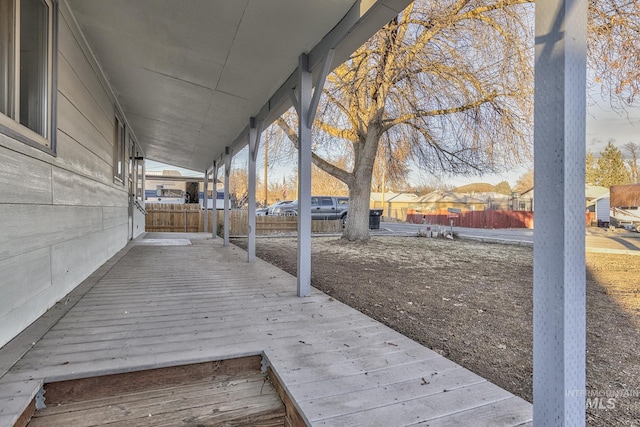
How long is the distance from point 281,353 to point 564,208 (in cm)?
154

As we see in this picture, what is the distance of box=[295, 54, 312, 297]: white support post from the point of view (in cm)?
316

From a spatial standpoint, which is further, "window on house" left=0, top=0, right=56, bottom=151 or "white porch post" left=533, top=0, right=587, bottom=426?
"window on house" left=0, top=0, right=56, bottom=151

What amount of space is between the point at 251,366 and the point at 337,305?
46.5 inches

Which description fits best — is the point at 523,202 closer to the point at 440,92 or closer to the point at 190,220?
the point at 440,92

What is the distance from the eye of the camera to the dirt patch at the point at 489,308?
6.41 ft

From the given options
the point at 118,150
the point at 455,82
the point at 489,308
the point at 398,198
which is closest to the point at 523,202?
the point at 398,198

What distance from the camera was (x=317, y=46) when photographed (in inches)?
116

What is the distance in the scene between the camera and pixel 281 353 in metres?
1.89

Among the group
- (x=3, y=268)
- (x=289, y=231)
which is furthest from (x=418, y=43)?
(x=289, y=231)

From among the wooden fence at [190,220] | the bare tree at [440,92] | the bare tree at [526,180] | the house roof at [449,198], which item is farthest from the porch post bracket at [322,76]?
the house roof at [449,198]

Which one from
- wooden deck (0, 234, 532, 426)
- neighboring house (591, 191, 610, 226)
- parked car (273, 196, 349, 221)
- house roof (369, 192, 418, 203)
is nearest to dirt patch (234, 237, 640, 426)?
wooden deck (0, 234, 532, 426)

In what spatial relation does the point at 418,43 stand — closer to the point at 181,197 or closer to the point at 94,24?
the point at 94,24

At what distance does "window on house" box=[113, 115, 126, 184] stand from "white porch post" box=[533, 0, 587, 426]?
570cm

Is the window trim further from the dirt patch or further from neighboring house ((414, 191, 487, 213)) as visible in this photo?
neighboring house ((414, 191, 487, 213))
